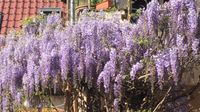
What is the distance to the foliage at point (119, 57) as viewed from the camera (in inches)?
335

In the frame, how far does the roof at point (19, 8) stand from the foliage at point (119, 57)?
10.6 m

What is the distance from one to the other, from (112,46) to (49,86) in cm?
123

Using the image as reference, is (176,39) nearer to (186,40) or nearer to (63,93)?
(186,40)

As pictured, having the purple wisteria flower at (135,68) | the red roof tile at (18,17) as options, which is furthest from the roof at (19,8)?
the purple wisteria flower at (135,68)

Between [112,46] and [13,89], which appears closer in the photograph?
[112,46]

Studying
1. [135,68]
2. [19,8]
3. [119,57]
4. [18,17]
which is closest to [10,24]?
[18,17]

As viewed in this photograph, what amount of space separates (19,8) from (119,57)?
41.4 ft

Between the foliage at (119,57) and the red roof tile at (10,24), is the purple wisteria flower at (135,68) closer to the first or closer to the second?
the foliage at (119,57)

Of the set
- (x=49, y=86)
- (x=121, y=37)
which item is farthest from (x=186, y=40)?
(x=49, y=86)

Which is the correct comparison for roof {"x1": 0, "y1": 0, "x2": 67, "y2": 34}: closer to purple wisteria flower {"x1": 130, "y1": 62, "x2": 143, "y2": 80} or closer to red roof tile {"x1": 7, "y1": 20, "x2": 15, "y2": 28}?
red roof tile {"x1": 7, "y1": 20, "x2": 15, "y2": 28}

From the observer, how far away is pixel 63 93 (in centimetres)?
995

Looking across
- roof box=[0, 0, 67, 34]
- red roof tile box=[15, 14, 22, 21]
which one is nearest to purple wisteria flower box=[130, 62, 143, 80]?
roof box=[0, 0, 67, 34]

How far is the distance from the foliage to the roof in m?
10.6

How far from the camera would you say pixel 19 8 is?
20.8m
